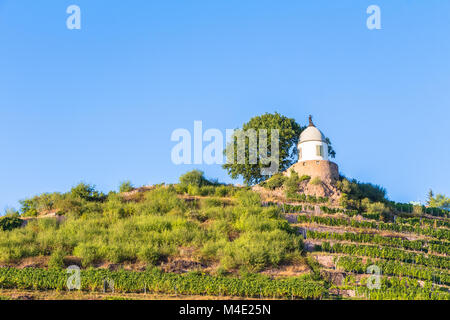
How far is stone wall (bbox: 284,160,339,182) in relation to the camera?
126 feet

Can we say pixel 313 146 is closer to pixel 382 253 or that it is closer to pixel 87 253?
pixel 382 253

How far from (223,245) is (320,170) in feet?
45.1

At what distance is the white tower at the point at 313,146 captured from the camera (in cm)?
3928

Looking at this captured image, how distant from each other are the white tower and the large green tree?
4.99 meters

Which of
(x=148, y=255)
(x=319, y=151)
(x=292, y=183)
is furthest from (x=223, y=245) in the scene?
(x=319, y=151)

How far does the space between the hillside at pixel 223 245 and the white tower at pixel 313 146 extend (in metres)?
2.45

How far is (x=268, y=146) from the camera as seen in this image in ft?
151

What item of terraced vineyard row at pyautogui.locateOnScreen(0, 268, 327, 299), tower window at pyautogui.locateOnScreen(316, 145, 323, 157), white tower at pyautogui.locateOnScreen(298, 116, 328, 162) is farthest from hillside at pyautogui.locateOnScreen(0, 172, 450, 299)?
tower window at pyautogui.locateOnScreen(316, 145, 323, 157)

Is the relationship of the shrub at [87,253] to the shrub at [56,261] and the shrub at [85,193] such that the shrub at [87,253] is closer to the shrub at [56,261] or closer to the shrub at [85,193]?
the shrub at [56,261]

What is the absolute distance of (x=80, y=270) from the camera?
24.6 m

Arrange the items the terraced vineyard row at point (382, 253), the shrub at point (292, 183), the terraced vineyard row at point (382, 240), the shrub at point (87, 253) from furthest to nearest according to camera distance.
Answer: the shrub at point (292, 183) < the terraced vineyard row at point (382, 240) < the terraced vineyard row at point (382, 253) < the shrub at point (87, 253)

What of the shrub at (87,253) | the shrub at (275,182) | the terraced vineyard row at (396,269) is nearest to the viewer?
the shrub at (87,253)

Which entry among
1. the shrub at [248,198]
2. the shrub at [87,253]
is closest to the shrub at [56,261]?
the shrub at [87,253]
